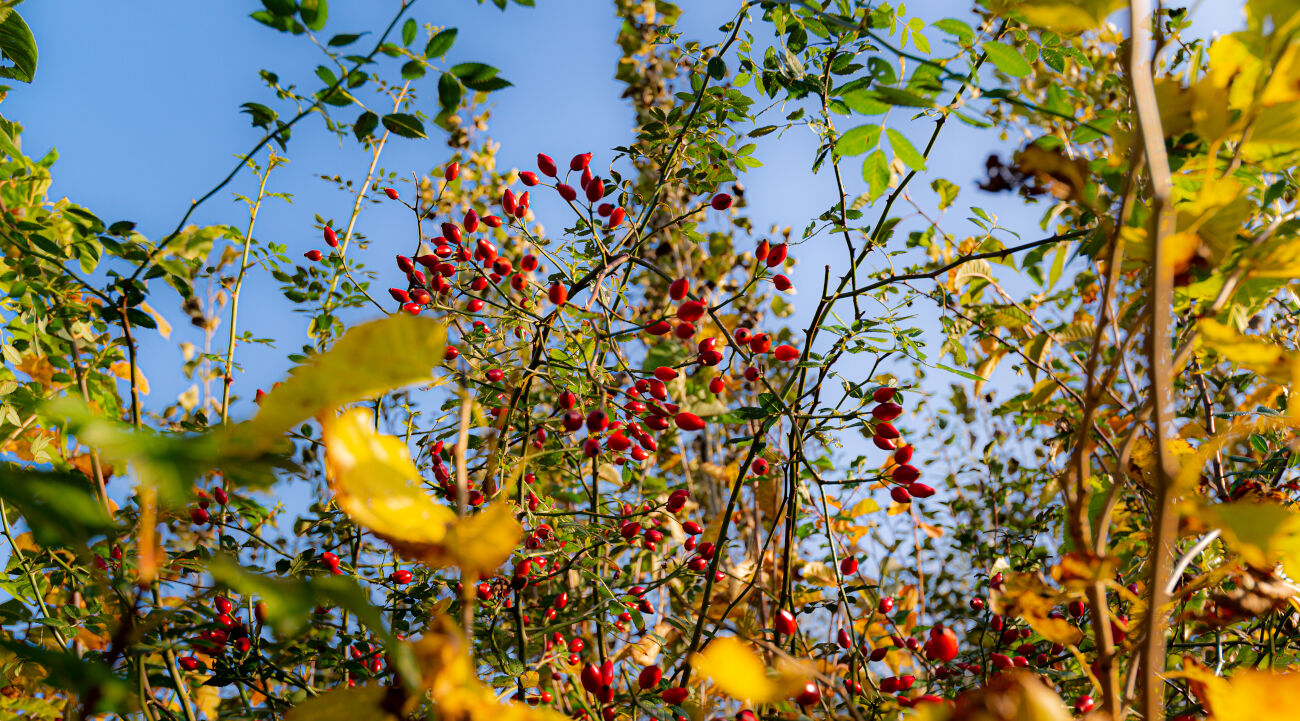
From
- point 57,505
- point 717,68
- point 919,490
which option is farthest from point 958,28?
point 57,505

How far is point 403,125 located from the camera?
701 millimetres

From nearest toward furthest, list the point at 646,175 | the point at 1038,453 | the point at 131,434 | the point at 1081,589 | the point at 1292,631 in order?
the point at 131,434, the point at 1081,589, the point at 1292,631, the point at 1038,453, the point at 646,175

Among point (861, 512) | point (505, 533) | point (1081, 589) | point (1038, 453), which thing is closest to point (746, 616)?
point (861, 512)

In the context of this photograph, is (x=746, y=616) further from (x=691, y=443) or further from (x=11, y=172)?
(x=691, y=443)

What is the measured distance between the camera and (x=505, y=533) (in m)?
0.25

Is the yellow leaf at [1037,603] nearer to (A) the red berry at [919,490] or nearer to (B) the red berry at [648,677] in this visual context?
(B) the red berry at [648,677]

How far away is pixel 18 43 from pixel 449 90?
0.48 meters

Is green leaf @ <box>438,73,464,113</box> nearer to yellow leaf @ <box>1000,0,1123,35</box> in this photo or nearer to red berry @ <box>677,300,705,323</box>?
red berry @ <box>677,300,705,323</box>

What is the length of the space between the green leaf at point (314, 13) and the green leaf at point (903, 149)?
56 centimetres

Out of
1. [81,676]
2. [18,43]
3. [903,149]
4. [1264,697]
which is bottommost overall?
[1264,697]

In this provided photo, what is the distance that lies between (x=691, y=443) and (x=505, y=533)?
2615mm

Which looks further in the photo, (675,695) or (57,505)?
(675,695)

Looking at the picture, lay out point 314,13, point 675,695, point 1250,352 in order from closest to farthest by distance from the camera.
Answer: point 1250,352
point 314,13
point 675,695

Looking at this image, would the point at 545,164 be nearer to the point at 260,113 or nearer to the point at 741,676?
the point at 260,113
